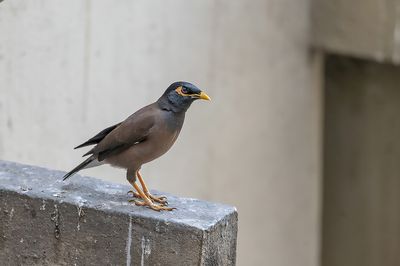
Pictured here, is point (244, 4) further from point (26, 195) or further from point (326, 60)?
point (26, 195)

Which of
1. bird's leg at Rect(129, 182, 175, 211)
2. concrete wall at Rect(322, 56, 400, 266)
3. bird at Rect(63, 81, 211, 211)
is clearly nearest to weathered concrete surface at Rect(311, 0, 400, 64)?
concrete wall at Rect(322, 56, 400, 266)

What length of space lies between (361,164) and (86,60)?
386 cm

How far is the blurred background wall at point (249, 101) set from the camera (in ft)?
18.9

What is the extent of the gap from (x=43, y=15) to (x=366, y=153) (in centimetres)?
435

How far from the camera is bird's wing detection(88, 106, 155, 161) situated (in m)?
3.83

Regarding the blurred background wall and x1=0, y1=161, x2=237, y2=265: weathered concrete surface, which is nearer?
x1=0, y1=161, x2=237, y2=265: weathered concrete surface

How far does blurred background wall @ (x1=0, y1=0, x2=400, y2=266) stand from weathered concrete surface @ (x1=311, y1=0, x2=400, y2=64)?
1cm

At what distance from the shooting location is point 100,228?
3637mm

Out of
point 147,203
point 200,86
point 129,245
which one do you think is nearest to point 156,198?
point 147,203

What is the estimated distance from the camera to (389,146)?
344 inches

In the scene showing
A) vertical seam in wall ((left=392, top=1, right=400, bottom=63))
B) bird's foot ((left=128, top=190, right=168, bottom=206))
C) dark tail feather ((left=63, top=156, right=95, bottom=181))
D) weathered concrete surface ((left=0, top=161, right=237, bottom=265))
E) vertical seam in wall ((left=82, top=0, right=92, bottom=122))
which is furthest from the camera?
vertical seam in wall ((left=392, top=1, right=400, bottom=63))

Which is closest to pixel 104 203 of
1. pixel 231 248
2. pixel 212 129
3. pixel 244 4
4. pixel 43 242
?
pixel 43 242

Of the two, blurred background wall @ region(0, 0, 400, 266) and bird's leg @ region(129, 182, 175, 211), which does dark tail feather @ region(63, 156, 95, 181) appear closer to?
bird's leg @ region(129, 182, 175, 211)

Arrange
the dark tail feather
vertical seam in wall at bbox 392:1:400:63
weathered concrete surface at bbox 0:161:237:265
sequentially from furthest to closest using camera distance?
1. vertical seam in wall at bbox 392:1:400:63
2. the dark tail feather
3. weathered concrete surface at bbox 0:161:237:265
